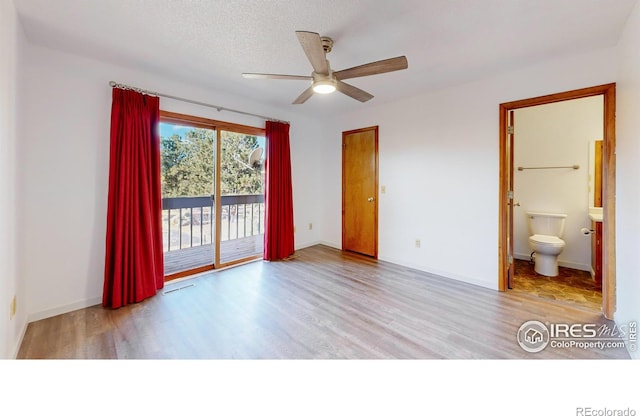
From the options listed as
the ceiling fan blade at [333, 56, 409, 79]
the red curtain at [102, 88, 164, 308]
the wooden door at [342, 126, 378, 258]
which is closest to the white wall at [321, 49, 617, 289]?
the wooden door at [342, 126, 378, 258]

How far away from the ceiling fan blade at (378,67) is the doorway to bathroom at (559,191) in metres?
1.69

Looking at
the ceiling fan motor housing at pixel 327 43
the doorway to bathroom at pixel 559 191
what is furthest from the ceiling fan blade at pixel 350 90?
the doorway to bathroom at pixel 559 191

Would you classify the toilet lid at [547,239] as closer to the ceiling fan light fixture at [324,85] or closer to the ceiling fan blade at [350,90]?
the ceiling fan blade at [350,90]

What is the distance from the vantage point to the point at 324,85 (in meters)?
2.08

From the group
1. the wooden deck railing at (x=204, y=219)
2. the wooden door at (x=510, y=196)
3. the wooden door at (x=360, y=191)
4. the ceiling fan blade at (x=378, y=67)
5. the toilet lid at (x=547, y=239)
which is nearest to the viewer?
the ceiling fan blade at (x=378, y=67)

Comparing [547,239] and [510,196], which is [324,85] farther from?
[547,239]

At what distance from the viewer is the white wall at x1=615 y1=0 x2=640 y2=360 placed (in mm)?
1664

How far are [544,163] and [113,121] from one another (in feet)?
17.8

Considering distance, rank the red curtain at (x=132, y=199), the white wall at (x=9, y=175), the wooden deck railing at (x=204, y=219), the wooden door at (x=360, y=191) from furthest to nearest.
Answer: the wooden door at (x=360, y=191) < the wooden deck railing at (x=204, y=219) < the red curtain at (x=132, y=199) < the white wall at (x=9, y=175)

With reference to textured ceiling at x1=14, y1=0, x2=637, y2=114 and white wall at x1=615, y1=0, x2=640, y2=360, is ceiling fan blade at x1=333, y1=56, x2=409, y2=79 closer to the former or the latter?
textured ceiling at x1=14, y1=0, x2=637, y2=114

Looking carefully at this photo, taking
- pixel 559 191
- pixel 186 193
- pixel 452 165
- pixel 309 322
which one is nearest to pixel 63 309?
pixel 186 193

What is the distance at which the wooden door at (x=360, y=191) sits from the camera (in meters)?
4.03

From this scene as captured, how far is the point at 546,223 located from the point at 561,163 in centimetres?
88

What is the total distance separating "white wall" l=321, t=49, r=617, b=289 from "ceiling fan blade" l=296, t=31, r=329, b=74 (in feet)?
6.43
